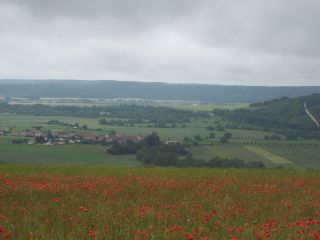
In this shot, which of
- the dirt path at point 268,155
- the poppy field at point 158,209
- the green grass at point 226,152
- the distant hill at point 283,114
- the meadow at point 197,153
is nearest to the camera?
the poppy field at point 158,209

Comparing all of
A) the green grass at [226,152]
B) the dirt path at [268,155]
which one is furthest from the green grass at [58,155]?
the dirt path at [268,155]

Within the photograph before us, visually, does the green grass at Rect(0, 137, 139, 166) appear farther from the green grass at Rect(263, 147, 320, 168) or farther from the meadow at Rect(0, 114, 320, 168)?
the green grass at Rect(263, 147, 320, 168)

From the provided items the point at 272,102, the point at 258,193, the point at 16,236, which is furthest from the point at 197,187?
the point at 272,102

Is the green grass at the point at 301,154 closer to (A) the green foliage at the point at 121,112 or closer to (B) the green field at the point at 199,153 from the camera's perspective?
(B) the green field at the point at 199,153

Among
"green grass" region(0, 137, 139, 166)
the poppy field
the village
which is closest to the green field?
"green grass" region(0, 137, 139, 166)

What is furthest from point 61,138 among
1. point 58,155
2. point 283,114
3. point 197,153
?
point 283,114

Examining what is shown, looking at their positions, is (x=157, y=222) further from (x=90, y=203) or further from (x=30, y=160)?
(x=30, y=160)

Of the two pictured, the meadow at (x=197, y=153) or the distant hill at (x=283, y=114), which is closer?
the meadow at (x=197, y=153)
